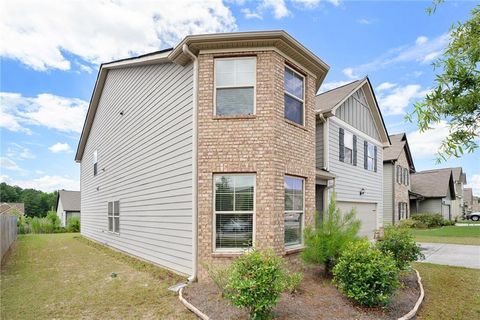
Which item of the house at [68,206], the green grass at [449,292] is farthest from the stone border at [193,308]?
the house at [68,206]

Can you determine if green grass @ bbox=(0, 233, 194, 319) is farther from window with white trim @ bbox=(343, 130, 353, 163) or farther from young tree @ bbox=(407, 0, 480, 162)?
window with white trim @ bbox=(343, 130, 353, 163)

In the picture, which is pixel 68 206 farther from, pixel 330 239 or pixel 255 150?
pixel 330 239

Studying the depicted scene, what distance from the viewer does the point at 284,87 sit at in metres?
8.38

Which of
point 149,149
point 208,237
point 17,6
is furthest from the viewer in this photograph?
point 149,149

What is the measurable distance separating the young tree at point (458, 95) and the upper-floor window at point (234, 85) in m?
5.14

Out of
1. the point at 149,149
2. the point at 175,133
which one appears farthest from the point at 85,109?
the point at 175,133

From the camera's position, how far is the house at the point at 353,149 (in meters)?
11.8

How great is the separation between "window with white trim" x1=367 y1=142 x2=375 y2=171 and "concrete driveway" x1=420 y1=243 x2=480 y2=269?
4.41 metres

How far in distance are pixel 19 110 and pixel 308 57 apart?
1305 centimetres

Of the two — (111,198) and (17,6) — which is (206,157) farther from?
(111,198)

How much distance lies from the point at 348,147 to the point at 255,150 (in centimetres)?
725

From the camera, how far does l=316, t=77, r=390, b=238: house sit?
11.8m

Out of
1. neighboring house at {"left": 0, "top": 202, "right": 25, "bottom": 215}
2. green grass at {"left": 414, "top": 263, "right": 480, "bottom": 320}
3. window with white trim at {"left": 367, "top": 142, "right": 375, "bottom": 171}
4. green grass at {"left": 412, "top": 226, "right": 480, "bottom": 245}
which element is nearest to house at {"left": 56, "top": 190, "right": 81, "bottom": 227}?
neighboring house at {"left": 0, "top": 202, "right": 25, "bottom": 215}

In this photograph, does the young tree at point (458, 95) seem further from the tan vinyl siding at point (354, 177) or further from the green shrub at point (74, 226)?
the green shrub at point (74, 226)
